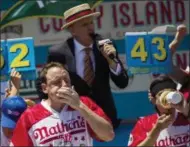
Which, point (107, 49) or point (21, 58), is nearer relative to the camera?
point (107, 49)

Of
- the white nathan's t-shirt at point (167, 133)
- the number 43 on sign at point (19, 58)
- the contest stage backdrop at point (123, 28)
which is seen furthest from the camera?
the contest stage backdrop at point (123, 28)

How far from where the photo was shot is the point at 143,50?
4660mm

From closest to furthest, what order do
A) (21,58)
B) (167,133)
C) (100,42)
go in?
(167,133), (100,42), (21,58)

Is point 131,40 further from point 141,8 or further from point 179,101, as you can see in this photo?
point 141,8

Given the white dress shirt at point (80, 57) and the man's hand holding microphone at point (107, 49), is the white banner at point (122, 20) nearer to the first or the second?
the white dress shirt at point (80, 57)

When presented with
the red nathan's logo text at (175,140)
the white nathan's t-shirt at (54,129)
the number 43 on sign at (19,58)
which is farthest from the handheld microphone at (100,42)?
the white nathan's t-shirt at (54,129)

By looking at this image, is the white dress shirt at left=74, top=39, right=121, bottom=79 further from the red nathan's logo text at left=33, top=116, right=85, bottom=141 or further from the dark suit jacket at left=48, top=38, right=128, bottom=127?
the red nathan's logo text at left=33, top=116, right=85, bottom=141

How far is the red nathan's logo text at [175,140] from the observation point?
414cm

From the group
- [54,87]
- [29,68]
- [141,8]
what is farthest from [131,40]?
[141,8]

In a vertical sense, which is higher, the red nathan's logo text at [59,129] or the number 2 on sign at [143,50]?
the number 2 on sign at [143,50]

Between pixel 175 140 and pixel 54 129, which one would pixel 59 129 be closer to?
pixel 54 129

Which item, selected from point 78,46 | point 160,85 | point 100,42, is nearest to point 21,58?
point 78,46

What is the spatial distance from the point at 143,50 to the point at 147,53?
0.03m

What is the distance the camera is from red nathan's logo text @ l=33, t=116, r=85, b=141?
11.9ft
